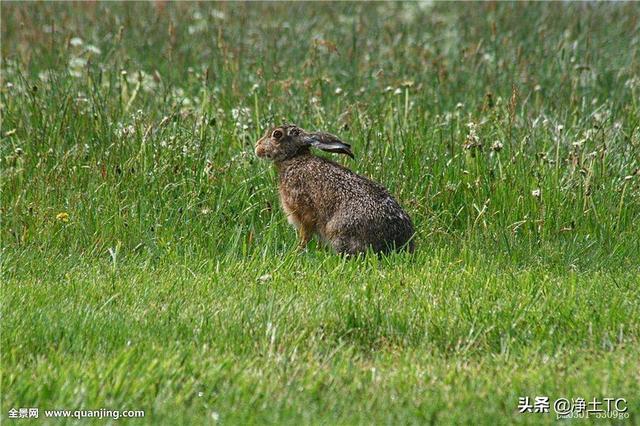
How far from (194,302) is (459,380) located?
166cm

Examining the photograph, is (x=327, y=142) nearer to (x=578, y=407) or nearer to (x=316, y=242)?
(x=316, y=242)

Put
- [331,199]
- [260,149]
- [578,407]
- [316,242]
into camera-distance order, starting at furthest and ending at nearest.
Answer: [260,149]
[316,242]
[331,199]
[578,407]

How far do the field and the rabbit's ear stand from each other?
0.57 metres

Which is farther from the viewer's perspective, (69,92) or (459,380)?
(69,92)

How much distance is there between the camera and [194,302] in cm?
583

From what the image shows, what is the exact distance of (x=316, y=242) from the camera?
7.31 m

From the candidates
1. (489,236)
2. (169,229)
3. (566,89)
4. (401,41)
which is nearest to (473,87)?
(566,89)

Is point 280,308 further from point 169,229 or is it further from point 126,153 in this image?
point 126,153

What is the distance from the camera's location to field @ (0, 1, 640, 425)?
15.5ft

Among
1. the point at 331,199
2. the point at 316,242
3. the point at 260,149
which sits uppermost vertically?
the point at 260,149

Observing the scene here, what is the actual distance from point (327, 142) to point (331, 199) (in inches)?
20.0

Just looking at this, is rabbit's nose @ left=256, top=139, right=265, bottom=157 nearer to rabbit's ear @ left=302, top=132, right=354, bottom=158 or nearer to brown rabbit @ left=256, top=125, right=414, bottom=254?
brown rabbit @ left=256, top=125, right=414, bottom=254

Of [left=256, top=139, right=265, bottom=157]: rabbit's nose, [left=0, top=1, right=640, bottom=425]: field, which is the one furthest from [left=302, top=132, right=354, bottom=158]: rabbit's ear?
[left=0, top=1, right=640, bottom=425]: field

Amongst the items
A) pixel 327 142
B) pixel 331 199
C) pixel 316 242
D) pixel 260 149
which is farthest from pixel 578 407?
pixel 260 149
